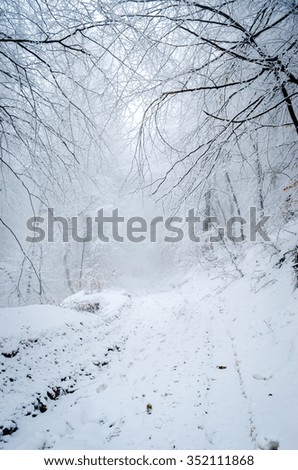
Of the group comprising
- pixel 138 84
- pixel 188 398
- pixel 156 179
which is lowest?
pixel 188 398

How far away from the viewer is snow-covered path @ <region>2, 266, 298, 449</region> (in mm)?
2629

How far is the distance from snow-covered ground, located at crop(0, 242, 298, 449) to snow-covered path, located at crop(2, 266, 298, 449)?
14mm

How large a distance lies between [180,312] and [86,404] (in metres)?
5.36

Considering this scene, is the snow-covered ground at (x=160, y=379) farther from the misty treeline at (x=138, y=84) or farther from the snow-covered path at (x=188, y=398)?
the misty treeline at (x=138, y=84)

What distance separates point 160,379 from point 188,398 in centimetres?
82

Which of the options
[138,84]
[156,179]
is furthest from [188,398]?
[138,84]

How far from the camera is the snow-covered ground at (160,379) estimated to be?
274cm

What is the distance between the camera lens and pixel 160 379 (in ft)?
13.5

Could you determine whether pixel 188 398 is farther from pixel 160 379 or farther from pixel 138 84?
pixel 138 84

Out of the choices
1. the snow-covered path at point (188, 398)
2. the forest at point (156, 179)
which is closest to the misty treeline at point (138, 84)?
the forest at point (156, 179)

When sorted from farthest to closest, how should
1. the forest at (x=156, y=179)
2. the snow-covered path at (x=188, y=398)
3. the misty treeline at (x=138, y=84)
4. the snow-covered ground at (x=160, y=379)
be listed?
the snow-covered ground at (x=160, y=379), the snow-covered path at (x=188, y=398), the forest at (x=156, y=179), the misty treeline at (x=138, y=84)

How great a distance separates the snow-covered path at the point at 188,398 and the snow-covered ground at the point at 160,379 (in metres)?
0.01
